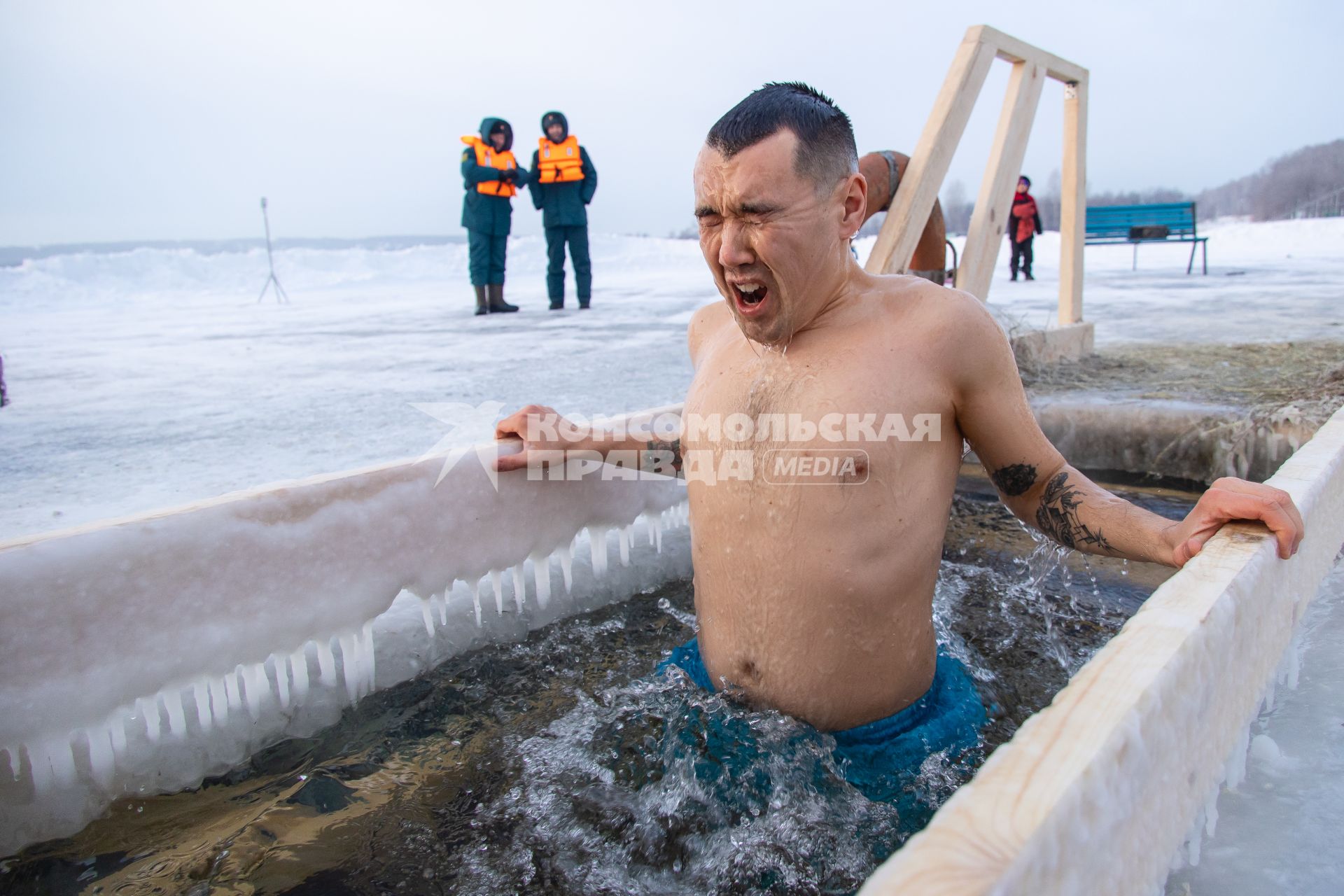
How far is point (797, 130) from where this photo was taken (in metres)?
1.31

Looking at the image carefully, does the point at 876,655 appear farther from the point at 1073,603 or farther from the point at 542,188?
the point at 542,188

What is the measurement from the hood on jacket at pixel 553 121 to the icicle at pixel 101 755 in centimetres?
820

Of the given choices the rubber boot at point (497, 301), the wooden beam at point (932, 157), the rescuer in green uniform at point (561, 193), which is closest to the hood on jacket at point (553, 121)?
the rescuer in green uniform at point (561, 193)

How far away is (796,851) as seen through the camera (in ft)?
4.53

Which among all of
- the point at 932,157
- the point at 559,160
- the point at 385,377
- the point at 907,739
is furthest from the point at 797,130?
the point at 559,160

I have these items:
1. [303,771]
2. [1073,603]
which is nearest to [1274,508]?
[1073,603]

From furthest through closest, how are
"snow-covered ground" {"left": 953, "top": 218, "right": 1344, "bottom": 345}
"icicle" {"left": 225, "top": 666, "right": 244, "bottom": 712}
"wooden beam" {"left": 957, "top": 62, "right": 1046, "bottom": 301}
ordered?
"snow-covered ground" {"left": 953, "top": 218, "right": 1344, "bottom": 345}, "wooden beam" {"left": 957, "top": 62, "right": 1046, "bottom": 301}, "icicle" {"left": 225, "top": 666, "right": 244, "bottom": 712}

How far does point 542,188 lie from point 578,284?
42.5 inches

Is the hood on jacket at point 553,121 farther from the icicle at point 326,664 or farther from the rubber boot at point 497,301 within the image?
the icicle at point 326,664

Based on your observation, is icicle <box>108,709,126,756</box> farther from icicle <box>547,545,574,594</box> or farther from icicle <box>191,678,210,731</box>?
icicle <box>547,545,574,594</box>

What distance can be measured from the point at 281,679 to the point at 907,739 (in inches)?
49.0

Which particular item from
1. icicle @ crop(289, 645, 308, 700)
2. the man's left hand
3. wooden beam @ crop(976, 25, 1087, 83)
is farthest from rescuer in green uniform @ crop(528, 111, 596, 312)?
the man's left hand

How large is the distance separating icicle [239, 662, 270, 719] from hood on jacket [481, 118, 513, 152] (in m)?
7.99

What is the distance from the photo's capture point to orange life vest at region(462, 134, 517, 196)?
880 cm
